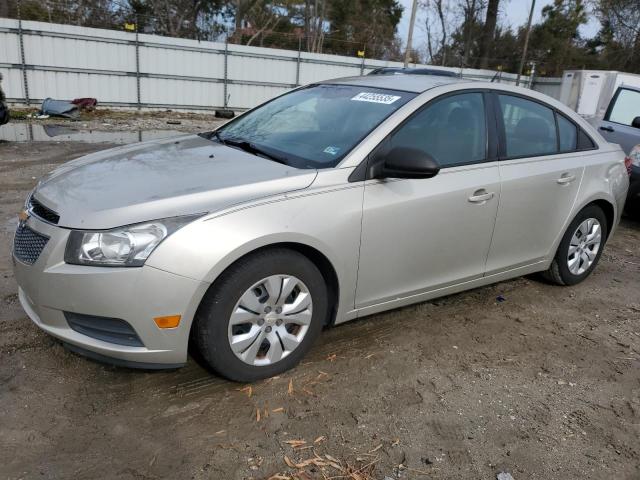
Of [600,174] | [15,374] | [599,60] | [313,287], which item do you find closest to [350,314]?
[313,287]

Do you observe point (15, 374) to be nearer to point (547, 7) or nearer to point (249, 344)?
point (249, 344)

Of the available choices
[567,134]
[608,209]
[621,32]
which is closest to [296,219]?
[567,134]

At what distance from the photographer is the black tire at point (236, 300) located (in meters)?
2.62

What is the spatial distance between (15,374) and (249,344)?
4.21 feet

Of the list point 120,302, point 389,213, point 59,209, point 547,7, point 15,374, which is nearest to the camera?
point 120,302

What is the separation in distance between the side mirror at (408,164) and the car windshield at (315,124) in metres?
0.26

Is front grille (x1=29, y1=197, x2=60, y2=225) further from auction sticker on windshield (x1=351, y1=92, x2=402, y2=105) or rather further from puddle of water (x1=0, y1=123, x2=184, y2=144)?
puddle of water (x1=0, y1=123, x2=184, y2=144)

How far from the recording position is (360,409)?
9.21 feet

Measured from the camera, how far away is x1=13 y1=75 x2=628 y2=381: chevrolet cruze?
2510 millimetres

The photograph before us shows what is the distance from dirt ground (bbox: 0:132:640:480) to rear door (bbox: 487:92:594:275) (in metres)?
0.59

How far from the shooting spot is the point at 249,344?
2.81m

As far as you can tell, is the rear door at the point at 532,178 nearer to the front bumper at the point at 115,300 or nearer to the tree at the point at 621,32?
the front bumper at the point at 115,300

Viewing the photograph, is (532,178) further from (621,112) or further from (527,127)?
(621,112)

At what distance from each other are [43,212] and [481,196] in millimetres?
2587
